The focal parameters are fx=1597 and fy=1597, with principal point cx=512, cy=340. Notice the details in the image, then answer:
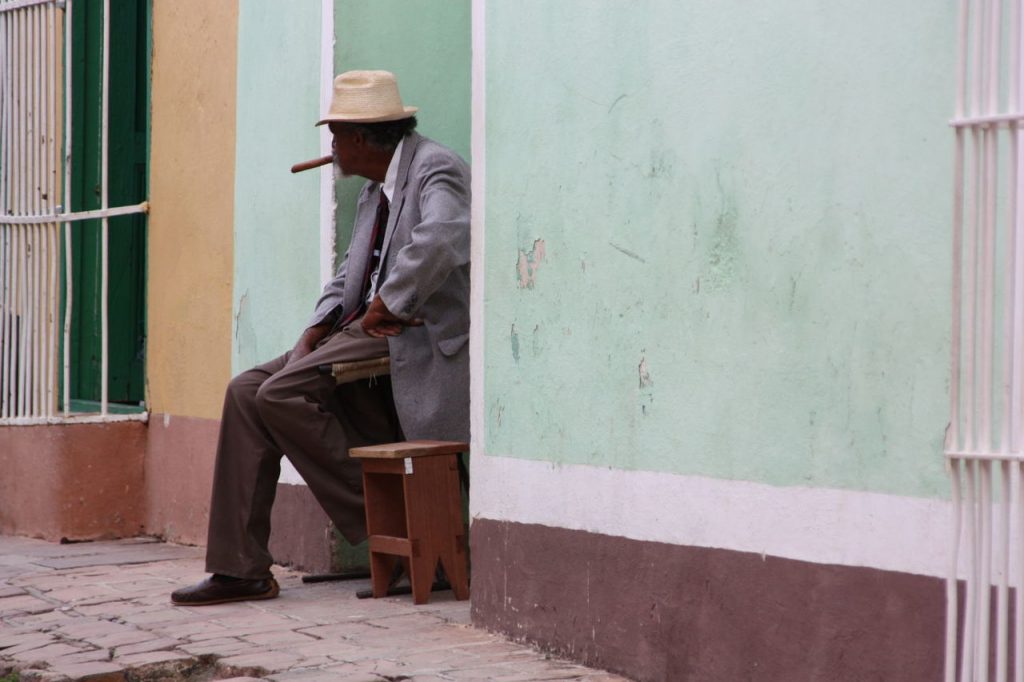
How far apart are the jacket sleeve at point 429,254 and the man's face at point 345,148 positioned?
395 mm

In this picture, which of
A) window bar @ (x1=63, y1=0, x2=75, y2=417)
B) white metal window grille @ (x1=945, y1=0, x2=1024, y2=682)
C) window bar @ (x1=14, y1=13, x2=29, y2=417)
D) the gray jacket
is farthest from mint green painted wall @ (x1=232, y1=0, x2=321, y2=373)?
white metal window grille @ (x1=945, y1=0, x2=1024, y2=682)

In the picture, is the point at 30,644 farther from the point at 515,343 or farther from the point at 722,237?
the point at 722,237

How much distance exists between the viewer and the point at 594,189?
4.39 m

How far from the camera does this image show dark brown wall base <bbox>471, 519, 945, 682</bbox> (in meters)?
3.43

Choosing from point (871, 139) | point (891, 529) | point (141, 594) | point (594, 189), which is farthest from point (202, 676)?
point (871, 139)

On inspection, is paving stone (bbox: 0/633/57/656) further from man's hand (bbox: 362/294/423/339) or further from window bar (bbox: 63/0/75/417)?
window bar (bbox: 63/0/75/417)

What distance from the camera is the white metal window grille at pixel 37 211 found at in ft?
25.4

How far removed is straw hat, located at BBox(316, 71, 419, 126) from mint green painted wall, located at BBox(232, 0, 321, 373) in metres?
0.60

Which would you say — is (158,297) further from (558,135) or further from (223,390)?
(558,135)

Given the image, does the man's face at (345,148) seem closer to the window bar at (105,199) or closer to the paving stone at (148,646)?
the paving stone at (148,646)

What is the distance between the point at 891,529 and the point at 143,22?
6.35m

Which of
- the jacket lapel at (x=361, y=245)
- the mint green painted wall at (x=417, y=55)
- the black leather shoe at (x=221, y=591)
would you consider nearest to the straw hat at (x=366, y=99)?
the jacket lapel at (x=361, y=245)

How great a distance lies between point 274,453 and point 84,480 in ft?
7.44

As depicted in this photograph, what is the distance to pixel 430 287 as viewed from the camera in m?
5.32
